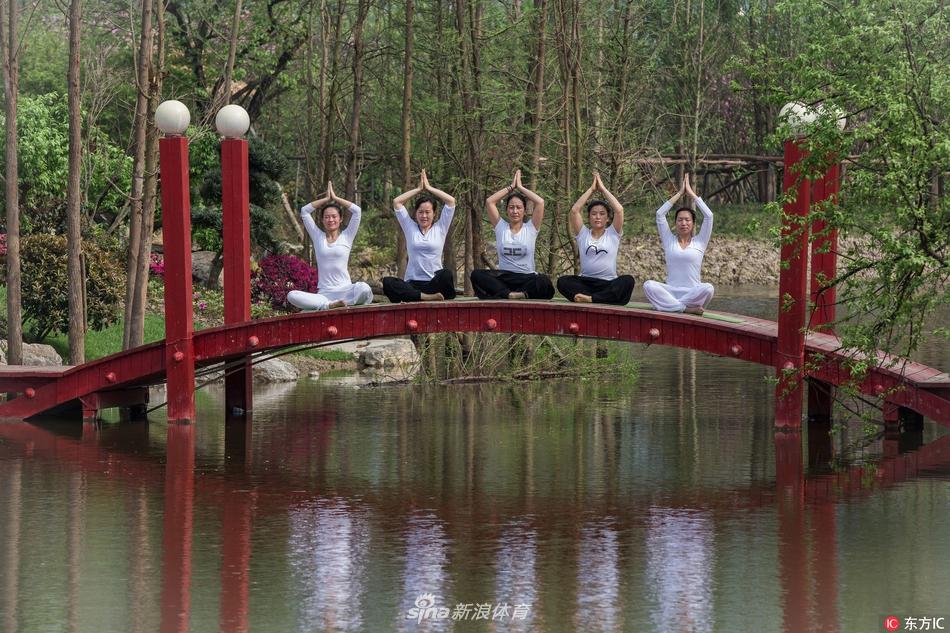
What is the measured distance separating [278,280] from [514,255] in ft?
45.8

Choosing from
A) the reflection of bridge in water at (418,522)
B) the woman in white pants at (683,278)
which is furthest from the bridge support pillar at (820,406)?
the woman in white pants at (683,278)

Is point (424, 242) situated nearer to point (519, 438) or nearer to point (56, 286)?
point (519, 438)

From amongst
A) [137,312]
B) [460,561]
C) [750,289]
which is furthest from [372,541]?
[750,289]

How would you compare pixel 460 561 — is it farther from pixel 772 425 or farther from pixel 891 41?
pixel 772 425

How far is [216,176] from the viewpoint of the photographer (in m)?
33.5

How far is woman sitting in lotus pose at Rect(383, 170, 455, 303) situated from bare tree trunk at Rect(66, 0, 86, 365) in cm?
571

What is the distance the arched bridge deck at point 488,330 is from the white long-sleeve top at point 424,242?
2.34 feet

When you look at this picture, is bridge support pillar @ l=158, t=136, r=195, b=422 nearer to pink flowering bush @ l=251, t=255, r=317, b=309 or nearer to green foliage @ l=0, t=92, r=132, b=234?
green foliage @ l=0, t=92, r=132, b=234

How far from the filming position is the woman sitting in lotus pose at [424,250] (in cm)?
1859

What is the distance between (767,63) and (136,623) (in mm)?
8215

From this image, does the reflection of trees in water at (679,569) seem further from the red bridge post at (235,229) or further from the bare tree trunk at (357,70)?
the bare tree trunk at (357,70)

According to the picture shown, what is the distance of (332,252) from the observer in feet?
63.4

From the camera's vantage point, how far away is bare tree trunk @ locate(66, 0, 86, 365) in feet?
72.5

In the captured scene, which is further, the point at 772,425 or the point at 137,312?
the point at 137,312
